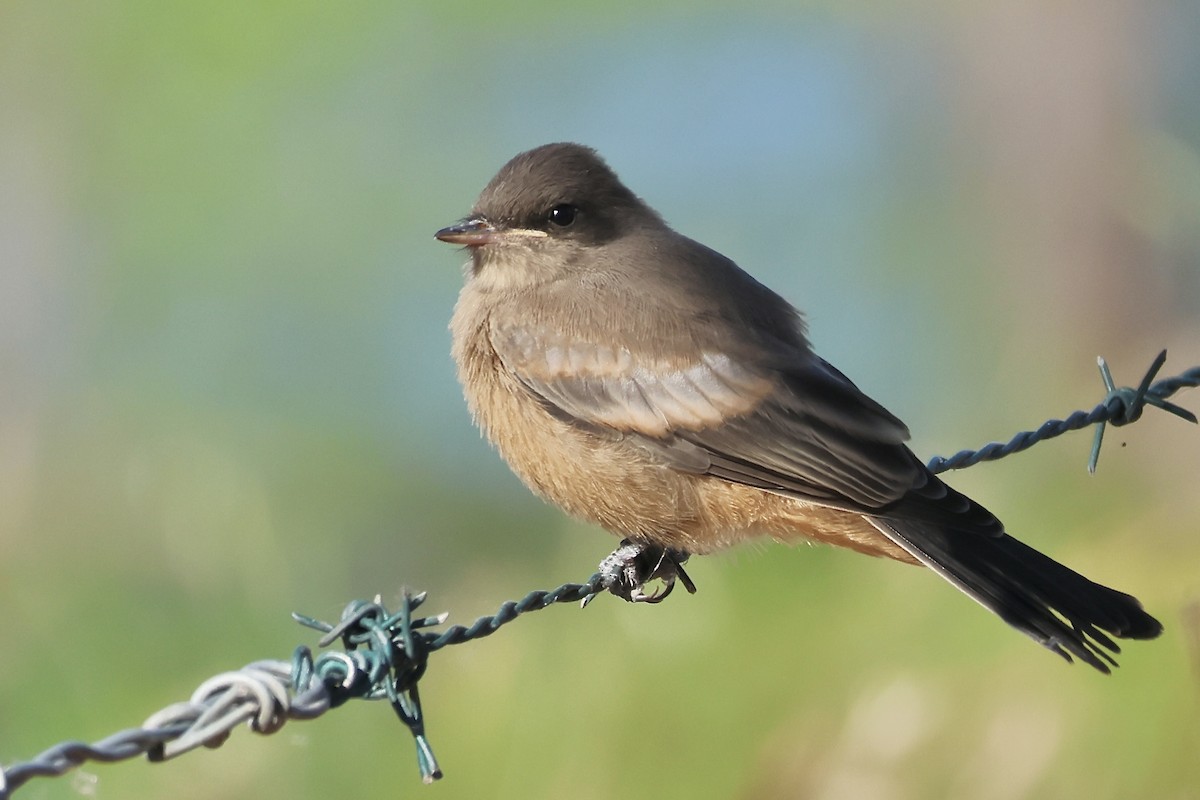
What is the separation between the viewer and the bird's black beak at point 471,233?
410cm

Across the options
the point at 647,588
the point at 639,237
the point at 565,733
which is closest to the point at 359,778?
the point at 565,733

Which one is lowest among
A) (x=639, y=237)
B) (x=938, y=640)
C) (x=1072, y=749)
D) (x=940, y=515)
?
(x=1072, y=749)

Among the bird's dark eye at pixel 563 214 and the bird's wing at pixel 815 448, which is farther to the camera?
the bird's dark eye at pixel 563 214

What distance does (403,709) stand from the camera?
2.17m

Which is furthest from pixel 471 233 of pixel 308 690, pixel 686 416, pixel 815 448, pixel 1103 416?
pixel 308 690

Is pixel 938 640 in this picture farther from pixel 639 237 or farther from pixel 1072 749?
pixel 639 237

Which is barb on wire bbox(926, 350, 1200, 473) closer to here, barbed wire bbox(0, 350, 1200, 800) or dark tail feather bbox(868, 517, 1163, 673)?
dark tail feather bbox(868, 517, 1163, 673)

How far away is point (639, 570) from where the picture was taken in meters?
3.87

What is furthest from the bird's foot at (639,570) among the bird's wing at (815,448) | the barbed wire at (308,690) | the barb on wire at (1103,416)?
the barbed wire at (308,690)

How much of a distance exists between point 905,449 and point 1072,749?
200 centimetres

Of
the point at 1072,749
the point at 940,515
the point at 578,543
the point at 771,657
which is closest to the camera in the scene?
the point at 940,515

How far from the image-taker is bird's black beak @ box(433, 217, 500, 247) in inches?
161

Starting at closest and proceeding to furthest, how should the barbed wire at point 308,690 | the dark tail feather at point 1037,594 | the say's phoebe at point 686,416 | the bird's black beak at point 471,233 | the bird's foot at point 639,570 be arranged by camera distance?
1. the barbed wire at point 308,690
2. the dark tail feather at point 1037,594
3. the say's phoebe at point 686,416
4. the bird's foot at point 639,570
5. the bird's black beak at point 471,233

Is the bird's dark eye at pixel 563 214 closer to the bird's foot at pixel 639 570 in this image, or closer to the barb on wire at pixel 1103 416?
the bird's foot at pixel 639 570
